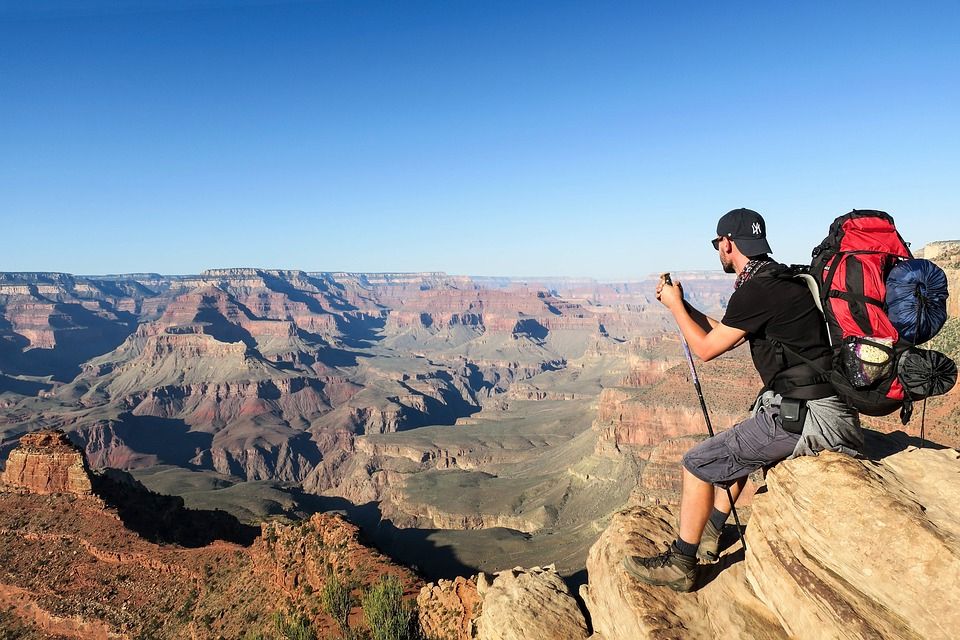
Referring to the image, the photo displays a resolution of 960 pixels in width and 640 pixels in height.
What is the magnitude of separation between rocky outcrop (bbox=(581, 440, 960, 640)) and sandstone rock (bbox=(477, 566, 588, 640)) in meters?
2.97

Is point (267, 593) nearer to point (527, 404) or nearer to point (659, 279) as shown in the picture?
point (659, 279)

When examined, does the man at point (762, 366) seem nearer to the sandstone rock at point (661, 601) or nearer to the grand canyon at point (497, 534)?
the grand canyon at point (497, 534)

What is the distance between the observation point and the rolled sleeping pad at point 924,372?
5.44m

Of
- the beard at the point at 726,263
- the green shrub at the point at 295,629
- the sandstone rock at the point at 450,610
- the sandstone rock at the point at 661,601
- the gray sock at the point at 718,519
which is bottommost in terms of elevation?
the green shrub at the point at 295,629

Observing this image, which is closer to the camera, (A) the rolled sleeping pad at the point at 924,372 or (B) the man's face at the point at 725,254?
(A) the rolled sleeping pad at the point at 924,372

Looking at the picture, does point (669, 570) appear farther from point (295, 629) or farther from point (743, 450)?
point (295, 629)

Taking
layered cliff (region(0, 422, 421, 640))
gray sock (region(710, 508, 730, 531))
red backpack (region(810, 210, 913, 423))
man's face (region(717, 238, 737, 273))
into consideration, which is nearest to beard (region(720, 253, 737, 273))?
man's face (region(717, 238, 737, 273))

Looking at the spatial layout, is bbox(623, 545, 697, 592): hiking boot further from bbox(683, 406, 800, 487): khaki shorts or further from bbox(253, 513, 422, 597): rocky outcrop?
bbox(253, 513, 422, 597): rocky outcrop

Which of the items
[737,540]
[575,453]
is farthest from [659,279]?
[575,453]

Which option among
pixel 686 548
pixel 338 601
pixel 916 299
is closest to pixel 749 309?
pixel 916 299

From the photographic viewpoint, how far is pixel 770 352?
21.2 feet

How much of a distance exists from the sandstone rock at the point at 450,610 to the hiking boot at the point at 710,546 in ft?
29.3

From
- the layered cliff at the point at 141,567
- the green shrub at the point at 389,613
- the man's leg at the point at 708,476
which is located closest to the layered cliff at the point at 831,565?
the man's leg at the point at 708,476

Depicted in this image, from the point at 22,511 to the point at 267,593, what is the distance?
82.1 feet
